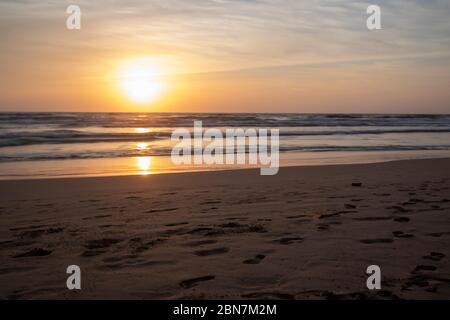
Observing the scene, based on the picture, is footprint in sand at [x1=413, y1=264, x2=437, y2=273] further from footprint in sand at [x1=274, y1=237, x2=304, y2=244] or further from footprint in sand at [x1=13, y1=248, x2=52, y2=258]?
footprint in sand at [x1=13, y1=248, x2=52, y2=258]

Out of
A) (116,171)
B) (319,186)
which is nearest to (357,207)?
(319,186)

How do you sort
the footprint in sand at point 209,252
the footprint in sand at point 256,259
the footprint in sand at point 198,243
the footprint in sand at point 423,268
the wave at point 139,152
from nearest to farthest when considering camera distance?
the footprint in sand at point 423,268 < the footprint in sand at point 256,259 < the footprint in sand at point 209,252 < the footprint in sand at point 198,243 < the wave at point 139,152

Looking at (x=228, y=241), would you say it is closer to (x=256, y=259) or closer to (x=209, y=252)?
(x=209, y=252)

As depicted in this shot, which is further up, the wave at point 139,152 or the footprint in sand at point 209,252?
the wave at point 139,152

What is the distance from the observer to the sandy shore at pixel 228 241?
345 cm

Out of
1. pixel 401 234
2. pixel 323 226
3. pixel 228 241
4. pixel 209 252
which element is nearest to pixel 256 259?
pixel 209 252

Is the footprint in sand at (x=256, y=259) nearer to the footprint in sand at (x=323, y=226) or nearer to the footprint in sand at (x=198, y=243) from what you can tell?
the footprint in sand at (x=198, y=243)

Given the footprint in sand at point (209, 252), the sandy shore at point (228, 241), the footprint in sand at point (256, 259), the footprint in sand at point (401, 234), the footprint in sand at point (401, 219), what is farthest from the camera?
the footprint in sand at point (401, 219)

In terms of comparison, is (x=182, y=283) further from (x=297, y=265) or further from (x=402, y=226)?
(x=402, y=226)

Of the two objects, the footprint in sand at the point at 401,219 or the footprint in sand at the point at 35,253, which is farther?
the footprint in sand at the point at 401,219

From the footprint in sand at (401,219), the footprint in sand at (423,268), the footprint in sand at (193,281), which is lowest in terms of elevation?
the footprint in sand at (193,281)

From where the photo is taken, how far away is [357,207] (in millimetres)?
6195

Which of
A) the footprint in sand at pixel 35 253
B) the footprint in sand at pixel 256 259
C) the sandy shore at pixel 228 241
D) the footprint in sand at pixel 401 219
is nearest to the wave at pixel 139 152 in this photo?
the sandy shore at pixel 228 241

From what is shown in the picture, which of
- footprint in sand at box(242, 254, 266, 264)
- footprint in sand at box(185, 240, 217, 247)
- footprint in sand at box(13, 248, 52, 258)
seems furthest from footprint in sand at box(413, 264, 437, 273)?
footprint in sand at box(13, 248, 52, 258)
